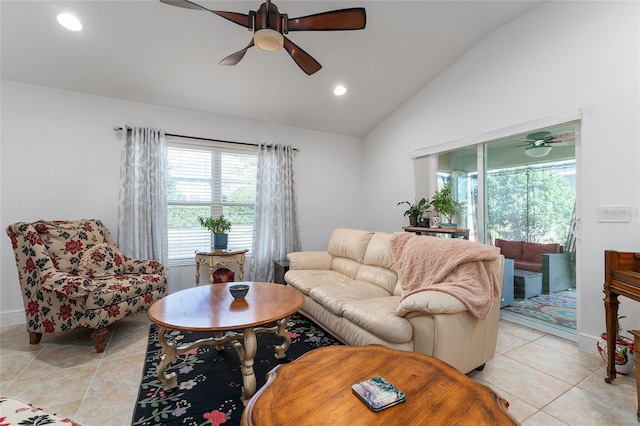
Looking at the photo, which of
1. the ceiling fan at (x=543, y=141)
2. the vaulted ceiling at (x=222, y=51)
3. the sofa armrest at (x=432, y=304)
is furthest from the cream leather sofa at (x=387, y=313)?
the vaulted ceiling at (x=222, y=51)

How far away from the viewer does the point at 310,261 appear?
3.38 m

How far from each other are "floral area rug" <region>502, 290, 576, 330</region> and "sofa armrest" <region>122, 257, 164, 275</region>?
3.87m

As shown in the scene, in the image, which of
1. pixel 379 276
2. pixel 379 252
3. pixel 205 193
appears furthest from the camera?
pixel 205 193

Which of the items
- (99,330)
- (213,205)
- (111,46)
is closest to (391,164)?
(213,205)

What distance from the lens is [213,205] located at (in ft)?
12.4

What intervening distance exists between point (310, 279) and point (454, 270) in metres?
1.44

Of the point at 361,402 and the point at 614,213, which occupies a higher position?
the point at 614,213

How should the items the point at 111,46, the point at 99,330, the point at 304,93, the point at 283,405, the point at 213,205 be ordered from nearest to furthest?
the point at 283,405 → the point at 99,330 → the point at 111,46 → the point at 304,93 → the point at 213,205

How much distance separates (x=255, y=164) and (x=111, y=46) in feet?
6.44

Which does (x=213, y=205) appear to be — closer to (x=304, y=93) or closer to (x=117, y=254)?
(x=117, y=254)

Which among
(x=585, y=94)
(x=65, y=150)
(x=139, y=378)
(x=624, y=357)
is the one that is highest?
(x=585, y=94)

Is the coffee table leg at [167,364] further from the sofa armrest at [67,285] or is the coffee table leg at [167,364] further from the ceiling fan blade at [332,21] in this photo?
the ceiling fan blade at [332,21]

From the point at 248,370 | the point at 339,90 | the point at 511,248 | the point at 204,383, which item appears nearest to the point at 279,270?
the point at 204,383

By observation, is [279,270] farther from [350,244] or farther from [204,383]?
[204,383]
